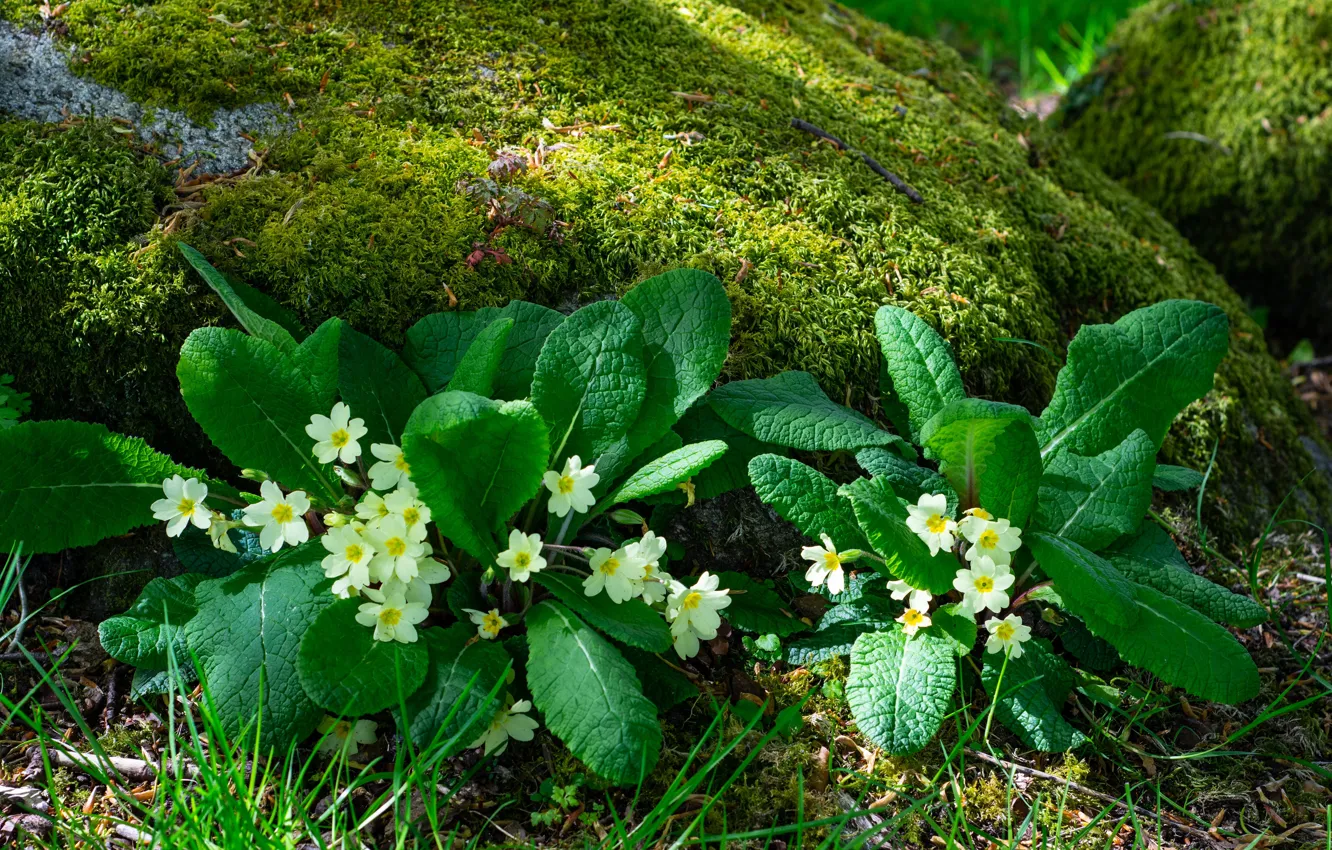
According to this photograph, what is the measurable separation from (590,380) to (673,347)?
0.71 ft

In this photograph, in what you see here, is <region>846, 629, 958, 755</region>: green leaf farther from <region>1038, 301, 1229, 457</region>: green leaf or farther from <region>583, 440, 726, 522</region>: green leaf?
<region>1038, 301, 1229, 457</region>: green leaf

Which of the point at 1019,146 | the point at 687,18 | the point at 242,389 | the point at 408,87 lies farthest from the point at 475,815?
the point at 1019,146

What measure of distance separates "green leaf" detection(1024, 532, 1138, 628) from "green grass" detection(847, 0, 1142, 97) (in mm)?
4604

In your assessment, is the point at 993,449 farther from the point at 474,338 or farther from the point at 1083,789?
the point at 474,338

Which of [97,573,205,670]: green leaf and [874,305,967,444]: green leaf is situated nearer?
[97,573,205,670]: green leaf

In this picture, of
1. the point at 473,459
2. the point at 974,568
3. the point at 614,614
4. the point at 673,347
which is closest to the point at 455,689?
the point at 614,614

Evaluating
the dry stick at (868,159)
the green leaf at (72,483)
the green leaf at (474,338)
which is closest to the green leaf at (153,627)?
the green leaf at (72,483)

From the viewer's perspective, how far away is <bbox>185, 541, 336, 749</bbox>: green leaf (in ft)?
6.27

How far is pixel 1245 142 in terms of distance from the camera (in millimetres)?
4754

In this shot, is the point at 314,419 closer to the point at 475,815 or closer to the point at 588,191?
the point at 475,815

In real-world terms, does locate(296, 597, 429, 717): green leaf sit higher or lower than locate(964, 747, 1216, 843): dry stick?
lower

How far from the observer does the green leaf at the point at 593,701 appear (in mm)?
1794

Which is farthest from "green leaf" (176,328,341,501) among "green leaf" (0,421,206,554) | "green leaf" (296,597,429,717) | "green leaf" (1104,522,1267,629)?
"green leaf" (1104,522,1267,629)

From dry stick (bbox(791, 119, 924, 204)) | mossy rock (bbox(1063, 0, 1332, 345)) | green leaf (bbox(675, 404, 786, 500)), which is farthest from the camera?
mossy rock (bbox(1063, 0, 1332, 345))
